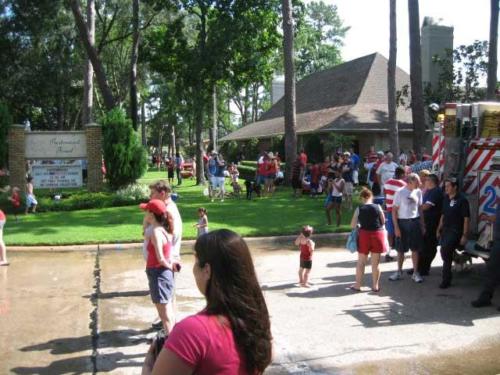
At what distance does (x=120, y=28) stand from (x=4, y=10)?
8.82 m

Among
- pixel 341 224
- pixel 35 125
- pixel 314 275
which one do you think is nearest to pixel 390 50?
pixel 341 224

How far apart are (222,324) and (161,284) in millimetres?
3873

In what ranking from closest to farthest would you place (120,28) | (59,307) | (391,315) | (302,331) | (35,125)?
(302,331), (391,315), (59,307), (120,28), (35,125)

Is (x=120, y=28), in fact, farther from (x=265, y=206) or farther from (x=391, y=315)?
(x=391, y=315)

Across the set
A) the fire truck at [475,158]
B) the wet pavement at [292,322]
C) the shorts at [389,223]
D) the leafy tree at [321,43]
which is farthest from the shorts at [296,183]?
the leafy tree at [321,43]

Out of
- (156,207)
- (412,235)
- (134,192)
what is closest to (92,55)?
(134,192)

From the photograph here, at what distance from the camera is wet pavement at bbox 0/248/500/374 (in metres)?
5.89

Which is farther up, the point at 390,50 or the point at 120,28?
the point at 120,28

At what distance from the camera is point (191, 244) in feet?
42.7

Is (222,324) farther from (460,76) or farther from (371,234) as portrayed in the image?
(460,76)

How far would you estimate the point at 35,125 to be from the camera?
171 ft

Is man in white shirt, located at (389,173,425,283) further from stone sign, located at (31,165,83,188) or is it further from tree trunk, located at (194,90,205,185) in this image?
tree trunk, located at (194,90,205,185)

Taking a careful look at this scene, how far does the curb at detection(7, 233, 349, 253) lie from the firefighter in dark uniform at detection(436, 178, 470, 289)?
446 centimetres

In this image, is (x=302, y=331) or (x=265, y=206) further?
(x=265, y=206)
